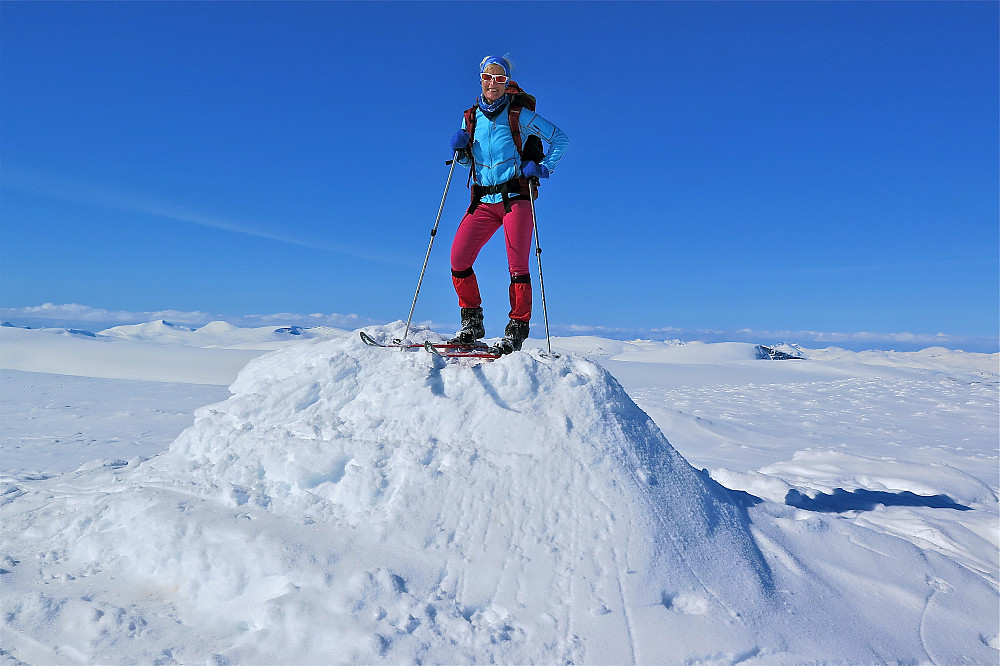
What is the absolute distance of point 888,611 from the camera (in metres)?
3.19

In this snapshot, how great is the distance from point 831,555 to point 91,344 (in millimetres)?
24529

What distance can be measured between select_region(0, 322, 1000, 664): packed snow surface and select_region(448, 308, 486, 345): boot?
79 cm

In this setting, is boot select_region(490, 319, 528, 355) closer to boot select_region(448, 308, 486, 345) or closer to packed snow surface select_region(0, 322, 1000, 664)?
Answer: boot select_region(448, 308, 486, 345)

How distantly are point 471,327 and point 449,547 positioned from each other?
2489mm

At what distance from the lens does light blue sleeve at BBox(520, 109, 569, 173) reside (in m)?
4.77

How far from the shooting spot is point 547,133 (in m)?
4.85

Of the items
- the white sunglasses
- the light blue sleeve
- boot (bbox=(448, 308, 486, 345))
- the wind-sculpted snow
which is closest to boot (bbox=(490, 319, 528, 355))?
boot (bbox=(448, 308, 486, 345))

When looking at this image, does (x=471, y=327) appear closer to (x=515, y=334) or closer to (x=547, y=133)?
(x=515, y=334)

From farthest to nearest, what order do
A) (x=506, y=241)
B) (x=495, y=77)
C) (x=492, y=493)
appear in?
(x=506, y=241), (x=495, y=77), (x=492, y=493)

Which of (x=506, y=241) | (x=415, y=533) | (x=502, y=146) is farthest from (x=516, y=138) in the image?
(x=415, y=533)

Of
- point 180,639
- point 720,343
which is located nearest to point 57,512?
point 180,639

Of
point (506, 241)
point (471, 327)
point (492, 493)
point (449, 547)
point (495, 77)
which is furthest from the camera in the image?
point (471, 327)

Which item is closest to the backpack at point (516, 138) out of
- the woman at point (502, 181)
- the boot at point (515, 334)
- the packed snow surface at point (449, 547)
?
the woman at point (502, 181)

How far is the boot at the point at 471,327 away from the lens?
5.02 meters
